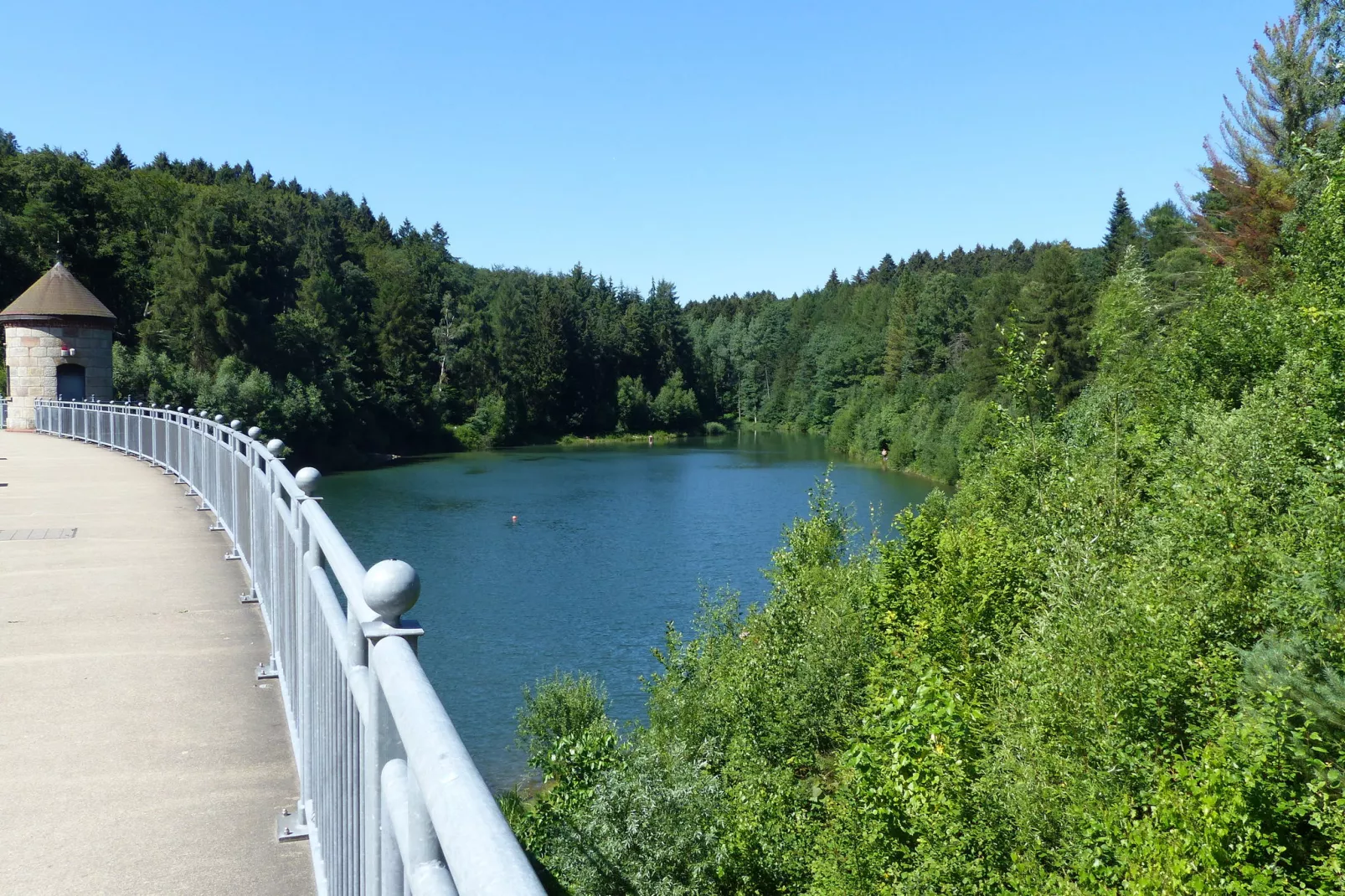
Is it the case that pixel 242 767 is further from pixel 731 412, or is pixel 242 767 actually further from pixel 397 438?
pixel 731 412

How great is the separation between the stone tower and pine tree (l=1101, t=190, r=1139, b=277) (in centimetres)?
4911

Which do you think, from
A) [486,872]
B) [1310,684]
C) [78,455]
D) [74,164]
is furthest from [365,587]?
[74,164]

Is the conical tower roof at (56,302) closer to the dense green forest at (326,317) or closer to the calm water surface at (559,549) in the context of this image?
the calm water surface at (559,549)

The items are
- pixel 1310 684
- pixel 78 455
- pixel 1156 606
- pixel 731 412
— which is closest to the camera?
pixel 1310 684

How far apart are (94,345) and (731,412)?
93.6 meters

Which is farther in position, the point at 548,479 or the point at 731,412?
the point at 731,412

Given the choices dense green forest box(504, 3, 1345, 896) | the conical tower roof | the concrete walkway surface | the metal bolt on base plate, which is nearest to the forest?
dense green forest box(504, 3, 1345, 896)

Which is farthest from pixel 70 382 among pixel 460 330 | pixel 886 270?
pixel 886 270

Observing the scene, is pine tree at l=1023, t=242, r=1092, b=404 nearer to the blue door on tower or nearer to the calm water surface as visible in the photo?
the calm water surface

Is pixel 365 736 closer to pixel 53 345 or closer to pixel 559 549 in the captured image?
pixel 53 345

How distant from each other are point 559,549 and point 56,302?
16711 millimetres

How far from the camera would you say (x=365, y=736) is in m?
1.96

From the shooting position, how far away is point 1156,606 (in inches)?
719

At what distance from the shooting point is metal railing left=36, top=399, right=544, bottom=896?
1.10m
